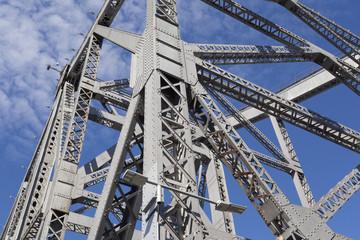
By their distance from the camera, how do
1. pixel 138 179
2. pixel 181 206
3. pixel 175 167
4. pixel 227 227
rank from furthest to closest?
pixel 227 227
pixel 175 167
pixel 181 206
pixel 138 179

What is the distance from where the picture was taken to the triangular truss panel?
8180 millimetres

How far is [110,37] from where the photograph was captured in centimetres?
1438

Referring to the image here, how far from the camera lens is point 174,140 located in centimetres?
905

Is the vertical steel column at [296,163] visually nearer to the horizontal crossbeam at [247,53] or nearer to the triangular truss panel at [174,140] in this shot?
the triangular truss panel at [174,140]

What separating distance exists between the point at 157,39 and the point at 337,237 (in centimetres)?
603

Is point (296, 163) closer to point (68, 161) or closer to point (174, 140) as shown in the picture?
point (68, 161)

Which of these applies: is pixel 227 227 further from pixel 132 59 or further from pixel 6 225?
pixel 6 225

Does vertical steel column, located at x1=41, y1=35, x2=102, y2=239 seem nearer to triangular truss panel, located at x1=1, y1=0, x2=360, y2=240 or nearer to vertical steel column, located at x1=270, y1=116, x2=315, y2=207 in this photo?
triangular truss panel, located at x1=1, y1=0, x2=360, y2=240

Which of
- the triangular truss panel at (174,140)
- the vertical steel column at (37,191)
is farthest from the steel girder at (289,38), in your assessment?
the vertical steel column at (37,191)

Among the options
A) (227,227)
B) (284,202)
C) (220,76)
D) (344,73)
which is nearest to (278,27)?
(344,73)

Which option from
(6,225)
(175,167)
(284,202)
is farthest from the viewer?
(6,225)

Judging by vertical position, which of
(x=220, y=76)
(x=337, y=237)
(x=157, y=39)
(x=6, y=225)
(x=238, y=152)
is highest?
(x=6, y=225)

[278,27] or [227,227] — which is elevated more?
[278,27]

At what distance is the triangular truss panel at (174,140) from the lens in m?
8.18
